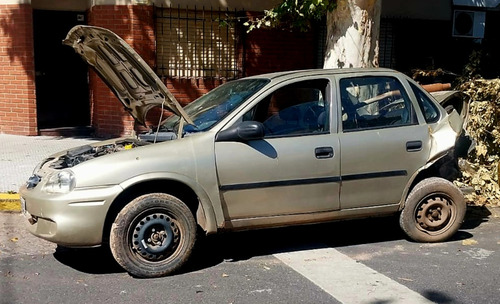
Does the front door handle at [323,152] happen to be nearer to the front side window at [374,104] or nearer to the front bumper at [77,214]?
the front side window at [374,104]

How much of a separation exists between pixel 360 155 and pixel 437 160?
91 cm

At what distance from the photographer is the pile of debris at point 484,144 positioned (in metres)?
7.66

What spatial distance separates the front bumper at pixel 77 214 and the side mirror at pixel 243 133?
1024 mm

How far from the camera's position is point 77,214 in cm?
475

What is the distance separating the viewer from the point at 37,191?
500 cm

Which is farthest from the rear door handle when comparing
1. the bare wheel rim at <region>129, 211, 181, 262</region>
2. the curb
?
the curb

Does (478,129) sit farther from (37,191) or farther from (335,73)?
(37,191)

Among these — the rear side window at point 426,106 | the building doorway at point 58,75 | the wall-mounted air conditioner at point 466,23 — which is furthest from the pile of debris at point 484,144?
the building doorway at point 58,75

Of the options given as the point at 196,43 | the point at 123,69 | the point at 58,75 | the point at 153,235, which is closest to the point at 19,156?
the point at 58,75

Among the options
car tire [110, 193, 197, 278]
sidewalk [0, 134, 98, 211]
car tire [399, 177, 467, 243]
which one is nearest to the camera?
car tire [110, 193, 197, 278]

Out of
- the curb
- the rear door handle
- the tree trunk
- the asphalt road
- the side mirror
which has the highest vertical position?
the tree trunk

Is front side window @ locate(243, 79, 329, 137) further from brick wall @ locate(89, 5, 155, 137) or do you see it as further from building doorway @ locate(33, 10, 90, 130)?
building doorway @ locate(33, 10, 90, 130)

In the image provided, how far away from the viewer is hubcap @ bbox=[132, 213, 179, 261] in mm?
4934

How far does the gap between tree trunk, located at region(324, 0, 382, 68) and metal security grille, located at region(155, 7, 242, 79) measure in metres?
3.43
